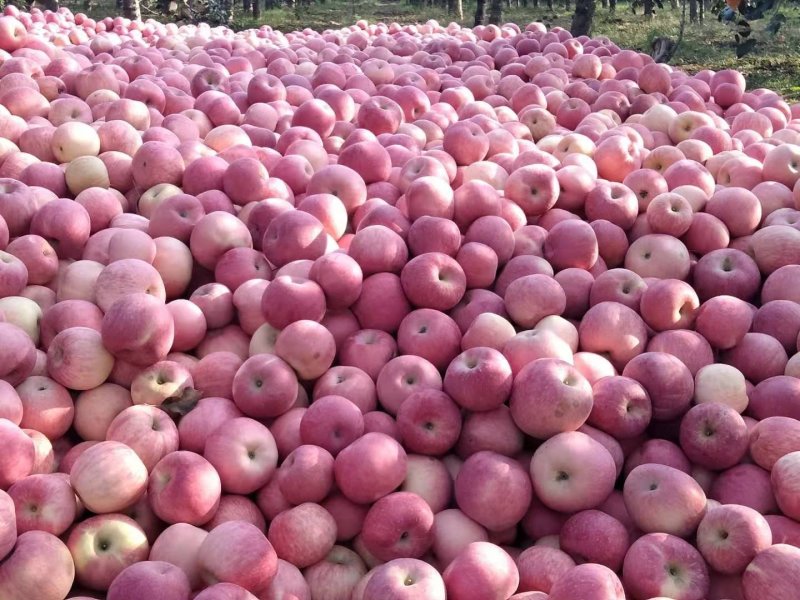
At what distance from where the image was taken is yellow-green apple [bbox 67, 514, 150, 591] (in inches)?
72.3

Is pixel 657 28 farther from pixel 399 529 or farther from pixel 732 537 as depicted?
pixel 399 529

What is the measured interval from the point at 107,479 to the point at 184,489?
20 centimetres

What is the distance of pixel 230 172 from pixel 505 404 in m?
1.64

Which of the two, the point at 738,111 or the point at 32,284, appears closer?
the point at 32,284

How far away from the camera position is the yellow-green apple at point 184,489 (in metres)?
1.94

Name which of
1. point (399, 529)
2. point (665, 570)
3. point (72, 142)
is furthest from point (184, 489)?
point (72, 142)

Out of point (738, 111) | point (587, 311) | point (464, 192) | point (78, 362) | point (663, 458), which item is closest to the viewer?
point (663, 458)

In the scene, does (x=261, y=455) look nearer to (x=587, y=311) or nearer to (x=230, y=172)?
(x=587, y=311)

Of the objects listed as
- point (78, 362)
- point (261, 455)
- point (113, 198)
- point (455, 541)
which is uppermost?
point (113, 198)

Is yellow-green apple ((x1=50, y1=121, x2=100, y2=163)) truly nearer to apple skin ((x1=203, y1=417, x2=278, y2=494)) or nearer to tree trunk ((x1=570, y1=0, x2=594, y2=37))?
apple skin ((x1=203, y1=417, x2=278, y2=494))

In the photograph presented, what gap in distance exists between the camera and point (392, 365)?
2334mm

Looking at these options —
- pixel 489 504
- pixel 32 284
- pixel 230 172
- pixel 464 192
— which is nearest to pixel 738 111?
pixel 464 192

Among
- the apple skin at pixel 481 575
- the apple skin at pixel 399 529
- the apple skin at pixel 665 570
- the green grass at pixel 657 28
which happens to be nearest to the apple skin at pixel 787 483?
the apple skin at pixel 665 570

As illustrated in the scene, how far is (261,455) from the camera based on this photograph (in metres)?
2.15
